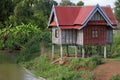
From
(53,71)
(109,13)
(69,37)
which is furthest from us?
(109,13)

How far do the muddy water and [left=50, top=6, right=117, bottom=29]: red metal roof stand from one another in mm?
5324

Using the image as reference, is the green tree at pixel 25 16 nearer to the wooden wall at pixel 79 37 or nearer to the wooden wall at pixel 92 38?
the wooden wall at pixel 79 37

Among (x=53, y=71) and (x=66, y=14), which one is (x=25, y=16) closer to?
(x=66, y=14)

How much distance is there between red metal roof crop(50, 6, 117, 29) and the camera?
1282 inches

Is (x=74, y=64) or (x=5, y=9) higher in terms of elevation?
(x=5, y=9)

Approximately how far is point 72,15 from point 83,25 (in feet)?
9.87

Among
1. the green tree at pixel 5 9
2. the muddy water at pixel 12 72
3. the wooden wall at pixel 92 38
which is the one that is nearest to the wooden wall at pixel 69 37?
the wooden wall at pixel 92 38

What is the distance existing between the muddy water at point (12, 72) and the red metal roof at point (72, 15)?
17.5 ft

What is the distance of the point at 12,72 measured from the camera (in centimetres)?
3381

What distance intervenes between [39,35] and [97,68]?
→ 18464 millimetres

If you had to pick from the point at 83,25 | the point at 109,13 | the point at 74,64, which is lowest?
the point at 74,64

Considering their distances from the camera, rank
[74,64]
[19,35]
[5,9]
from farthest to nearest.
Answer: [5,9], [19,35], [74,64]

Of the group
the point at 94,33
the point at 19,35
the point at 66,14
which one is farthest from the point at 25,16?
the point at 94,33

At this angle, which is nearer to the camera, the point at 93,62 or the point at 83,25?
the point at 93,62
